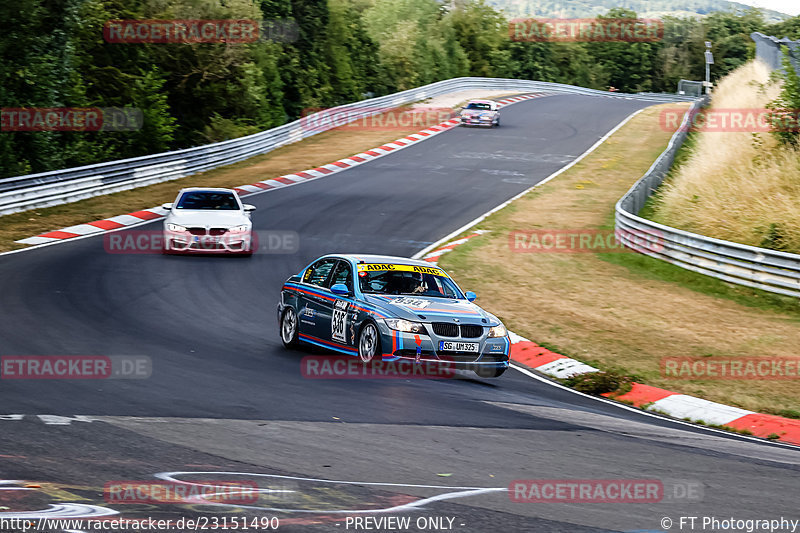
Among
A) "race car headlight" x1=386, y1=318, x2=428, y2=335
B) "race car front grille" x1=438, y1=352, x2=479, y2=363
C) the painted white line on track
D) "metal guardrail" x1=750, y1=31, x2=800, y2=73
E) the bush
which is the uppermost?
"metal guardrail" x1=750, y1=31, x2=800, y2=73

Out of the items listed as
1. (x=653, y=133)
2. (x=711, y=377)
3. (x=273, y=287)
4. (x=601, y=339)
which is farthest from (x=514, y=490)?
(x=653, y=133)

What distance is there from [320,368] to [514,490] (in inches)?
225

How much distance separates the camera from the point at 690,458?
29.1 ft

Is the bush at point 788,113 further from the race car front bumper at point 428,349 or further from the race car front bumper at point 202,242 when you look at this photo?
the race car front bumper at point 428,349

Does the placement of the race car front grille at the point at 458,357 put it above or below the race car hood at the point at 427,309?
below

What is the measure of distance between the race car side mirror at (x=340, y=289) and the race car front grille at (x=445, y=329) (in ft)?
4.64

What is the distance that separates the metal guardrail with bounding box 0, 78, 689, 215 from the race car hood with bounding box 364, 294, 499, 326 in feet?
53.2

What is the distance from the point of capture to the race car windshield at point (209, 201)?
22.2 meters

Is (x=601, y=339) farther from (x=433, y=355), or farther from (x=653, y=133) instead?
(x=653, y=133)

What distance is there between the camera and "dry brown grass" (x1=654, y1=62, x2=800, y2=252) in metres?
21.4

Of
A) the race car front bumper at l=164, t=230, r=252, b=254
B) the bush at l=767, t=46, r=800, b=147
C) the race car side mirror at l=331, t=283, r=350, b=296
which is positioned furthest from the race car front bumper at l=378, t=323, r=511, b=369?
the bush at l=767, t=46, r=800, b=147

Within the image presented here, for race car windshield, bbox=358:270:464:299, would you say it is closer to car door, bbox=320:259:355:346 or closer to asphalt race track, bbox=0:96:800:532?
car door, bbox=320:259:355:346

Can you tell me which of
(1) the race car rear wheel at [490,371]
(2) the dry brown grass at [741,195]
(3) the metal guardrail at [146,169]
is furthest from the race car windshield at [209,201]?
(1) the race car rear wheel at [490,371]

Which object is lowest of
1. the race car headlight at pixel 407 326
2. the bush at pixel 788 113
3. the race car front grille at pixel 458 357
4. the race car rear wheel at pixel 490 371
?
the race car rear wheel at pixel 490 371
